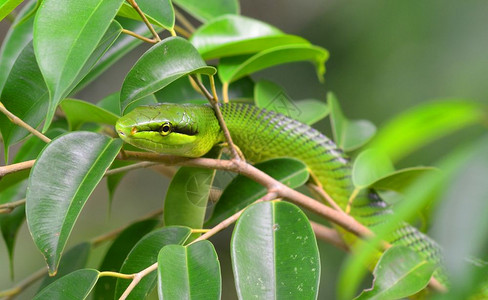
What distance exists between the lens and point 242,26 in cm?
116

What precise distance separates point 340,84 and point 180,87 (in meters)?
2.12

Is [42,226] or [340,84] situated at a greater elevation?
[42,226]

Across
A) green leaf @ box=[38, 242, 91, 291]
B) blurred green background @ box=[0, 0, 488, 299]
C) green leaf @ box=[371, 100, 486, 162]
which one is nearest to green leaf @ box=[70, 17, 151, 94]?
green leaf @ box=[38, 242, 91, 291]

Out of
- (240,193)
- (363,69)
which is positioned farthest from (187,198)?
(363,69)

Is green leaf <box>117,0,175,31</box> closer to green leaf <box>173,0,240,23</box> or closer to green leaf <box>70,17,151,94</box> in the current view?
green leaf <box>70,17,151,94</box>

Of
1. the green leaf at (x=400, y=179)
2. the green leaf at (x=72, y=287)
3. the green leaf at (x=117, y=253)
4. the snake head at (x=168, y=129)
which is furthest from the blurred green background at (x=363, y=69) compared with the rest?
the green leaf at (x=72, y=287)

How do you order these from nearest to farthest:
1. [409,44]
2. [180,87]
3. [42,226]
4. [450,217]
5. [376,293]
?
[450,217], [42,226], [376,293], [180,87], [409,44]

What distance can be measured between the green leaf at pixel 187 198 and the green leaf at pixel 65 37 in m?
0.30

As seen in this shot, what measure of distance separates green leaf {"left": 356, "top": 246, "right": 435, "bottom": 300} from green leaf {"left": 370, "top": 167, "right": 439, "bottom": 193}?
155 mm

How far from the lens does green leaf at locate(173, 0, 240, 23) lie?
3.99ft

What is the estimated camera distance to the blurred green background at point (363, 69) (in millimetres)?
2789

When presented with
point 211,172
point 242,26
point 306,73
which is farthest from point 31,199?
point 306,73

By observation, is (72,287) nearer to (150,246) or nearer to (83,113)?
(150,246)

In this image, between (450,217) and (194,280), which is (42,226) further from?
(450,217)
